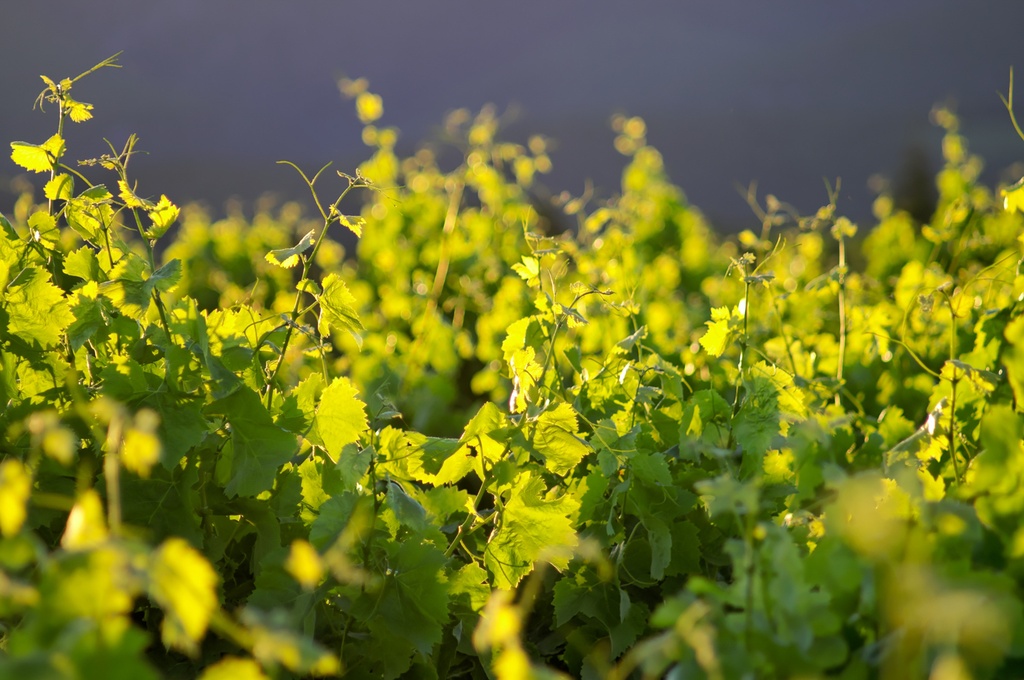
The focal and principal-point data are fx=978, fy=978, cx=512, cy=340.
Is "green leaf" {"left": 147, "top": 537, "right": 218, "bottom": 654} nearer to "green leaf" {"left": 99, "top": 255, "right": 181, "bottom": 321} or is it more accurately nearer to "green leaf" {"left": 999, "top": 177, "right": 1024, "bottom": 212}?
"green leaf" {"left": 99, "top": 255, "right": 181, "bottom": 321}

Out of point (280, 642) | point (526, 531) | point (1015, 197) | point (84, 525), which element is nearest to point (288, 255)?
point (526, 531)

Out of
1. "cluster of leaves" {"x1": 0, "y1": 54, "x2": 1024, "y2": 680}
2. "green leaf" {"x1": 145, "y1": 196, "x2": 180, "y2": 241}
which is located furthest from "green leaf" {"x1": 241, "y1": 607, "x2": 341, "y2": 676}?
"green leaf" {"x1": 145, "y1": 196, "x2": 180, "y2": 241}

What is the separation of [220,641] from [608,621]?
26.8 inches

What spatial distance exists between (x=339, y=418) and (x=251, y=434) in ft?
0.52

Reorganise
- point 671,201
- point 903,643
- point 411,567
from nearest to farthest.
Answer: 1. point 903,643
2. point 411,567
3. point 671,201

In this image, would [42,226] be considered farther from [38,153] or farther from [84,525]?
[84,525]

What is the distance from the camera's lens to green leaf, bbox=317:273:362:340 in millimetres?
1730

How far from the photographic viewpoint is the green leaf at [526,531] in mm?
1653

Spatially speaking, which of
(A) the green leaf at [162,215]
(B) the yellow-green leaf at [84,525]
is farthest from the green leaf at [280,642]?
(A) the green leaf at [162,215]

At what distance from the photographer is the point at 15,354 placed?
1.73m

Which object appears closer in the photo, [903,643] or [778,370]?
[903,643]

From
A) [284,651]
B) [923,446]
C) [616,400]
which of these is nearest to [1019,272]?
[923,446]

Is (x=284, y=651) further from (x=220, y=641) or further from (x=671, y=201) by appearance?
(x=671, y=201)

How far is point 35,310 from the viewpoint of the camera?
5.63ft
